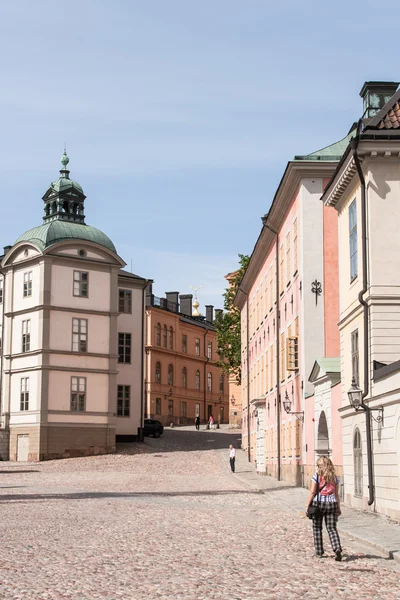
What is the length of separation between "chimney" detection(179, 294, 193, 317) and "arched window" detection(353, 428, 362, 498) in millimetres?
89064

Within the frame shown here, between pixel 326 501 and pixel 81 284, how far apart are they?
149 ft

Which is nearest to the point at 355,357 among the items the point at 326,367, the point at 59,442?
the point at 326,367

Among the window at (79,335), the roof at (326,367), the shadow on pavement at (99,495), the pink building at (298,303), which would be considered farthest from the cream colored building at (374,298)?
the window at (79,335)

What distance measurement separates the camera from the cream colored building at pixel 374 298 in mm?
20734

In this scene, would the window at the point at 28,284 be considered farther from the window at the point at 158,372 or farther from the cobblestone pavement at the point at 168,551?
the window at the point at 158,372

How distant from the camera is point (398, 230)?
22.0 meters

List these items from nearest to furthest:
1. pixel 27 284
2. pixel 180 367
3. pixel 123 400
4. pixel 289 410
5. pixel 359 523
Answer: pixel 359 523
pixel 289 410
pixel 27 284
pixel 123 400
pixel 180 367

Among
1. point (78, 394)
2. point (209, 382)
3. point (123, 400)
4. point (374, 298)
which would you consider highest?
point (209, 382)

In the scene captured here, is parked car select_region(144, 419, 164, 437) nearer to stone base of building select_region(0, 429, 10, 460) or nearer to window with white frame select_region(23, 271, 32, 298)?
stone base of building select_region(0, 429, 10, 460)

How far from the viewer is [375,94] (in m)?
28.7

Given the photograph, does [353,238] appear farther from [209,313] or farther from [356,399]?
[209,313]

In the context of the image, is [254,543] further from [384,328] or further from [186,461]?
[186,461]

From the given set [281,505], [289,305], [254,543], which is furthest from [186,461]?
[254,543]

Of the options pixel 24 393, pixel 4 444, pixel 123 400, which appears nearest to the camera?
pixel 24 393
